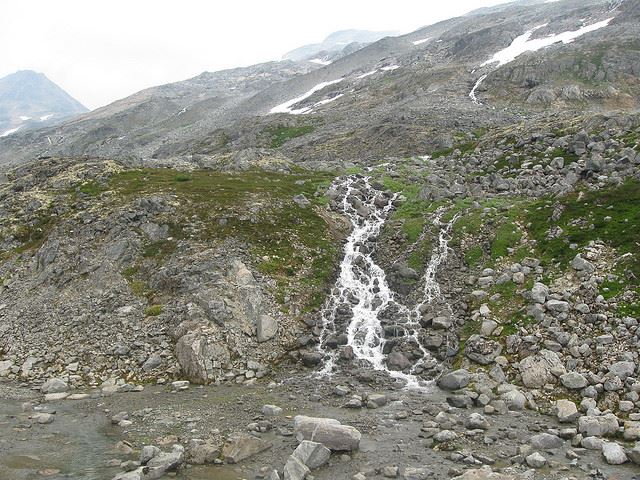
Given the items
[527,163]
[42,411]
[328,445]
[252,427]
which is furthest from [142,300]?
[527,163]

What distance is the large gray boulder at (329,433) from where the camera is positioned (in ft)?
60.2

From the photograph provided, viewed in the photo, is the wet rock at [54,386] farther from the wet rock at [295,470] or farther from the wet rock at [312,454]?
the wet rock at [295,470]

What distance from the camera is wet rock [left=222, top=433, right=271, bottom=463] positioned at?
701 inches

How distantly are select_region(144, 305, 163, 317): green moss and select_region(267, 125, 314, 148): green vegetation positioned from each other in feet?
228

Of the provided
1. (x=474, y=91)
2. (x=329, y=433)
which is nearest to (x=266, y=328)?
(x=329, y=433)

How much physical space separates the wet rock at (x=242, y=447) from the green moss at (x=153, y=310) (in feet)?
48.3

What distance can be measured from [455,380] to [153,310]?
20011 mm

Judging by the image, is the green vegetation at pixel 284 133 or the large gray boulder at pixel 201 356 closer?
the large gray boulder at pixel 201 356

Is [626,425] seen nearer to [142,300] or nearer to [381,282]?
[381,282]

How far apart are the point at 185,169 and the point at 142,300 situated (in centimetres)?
3380

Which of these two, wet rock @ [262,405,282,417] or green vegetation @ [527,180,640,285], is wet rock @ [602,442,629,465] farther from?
wet rock @ [262,405,282,417]

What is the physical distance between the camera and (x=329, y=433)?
1869 centimetres

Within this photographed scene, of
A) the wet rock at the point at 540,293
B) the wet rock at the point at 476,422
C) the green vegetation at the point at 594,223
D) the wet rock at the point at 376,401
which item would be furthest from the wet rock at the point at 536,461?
the green vegetation at the point at 594,223

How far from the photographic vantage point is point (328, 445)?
1834 centimetres
